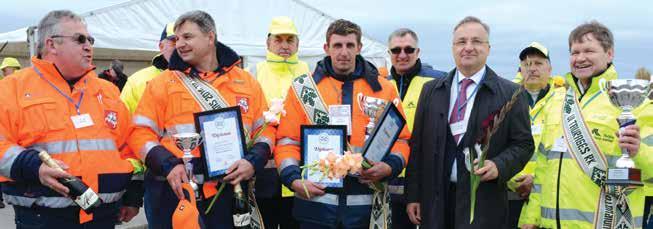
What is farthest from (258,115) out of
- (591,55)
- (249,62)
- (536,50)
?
(249,62)

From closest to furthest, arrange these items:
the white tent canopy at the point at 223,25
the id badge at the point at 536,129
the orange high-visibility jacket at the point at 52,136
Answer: the orange high-visibility jacket at the point at 52,136
the id badge at the point at 536,129
the white tent canopy at the point at 223,25

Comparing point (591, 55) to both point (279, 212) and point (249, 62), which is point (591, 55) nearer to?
point (279, 212)

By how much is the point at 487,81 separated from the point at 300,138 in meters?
1.34

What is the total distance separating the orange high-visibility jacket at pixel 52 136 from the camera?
366 cm

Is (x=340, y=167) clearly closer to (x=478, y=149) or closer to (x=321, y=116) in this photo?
(x=321, y=116)

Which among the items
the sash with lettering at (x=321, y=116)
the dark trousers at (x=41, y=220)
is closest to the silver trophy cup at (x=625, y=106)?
the sash with lettering at (x=321, y=116)

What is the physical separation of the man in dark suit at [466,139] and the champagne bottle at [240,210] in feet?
4.01

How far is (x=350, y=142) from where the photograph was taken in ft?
13.9

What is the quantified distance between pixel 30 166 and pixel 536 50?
4.46 m

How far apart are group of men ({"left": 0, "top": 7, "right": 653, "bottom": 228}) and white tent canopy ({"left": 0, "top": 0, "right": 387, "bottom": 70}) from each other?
660 cm

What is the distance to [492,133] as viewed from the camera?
3.68 metres

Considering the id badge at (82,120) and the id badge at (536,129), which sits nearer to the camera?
the id badge at (82,120)

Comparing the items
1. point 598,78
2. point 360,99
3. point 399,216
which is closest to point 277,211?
point 399,216

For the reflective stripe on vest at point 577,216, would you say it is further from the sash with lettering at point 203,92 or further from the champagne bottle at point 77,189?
the champagne bottle at point 77,189
